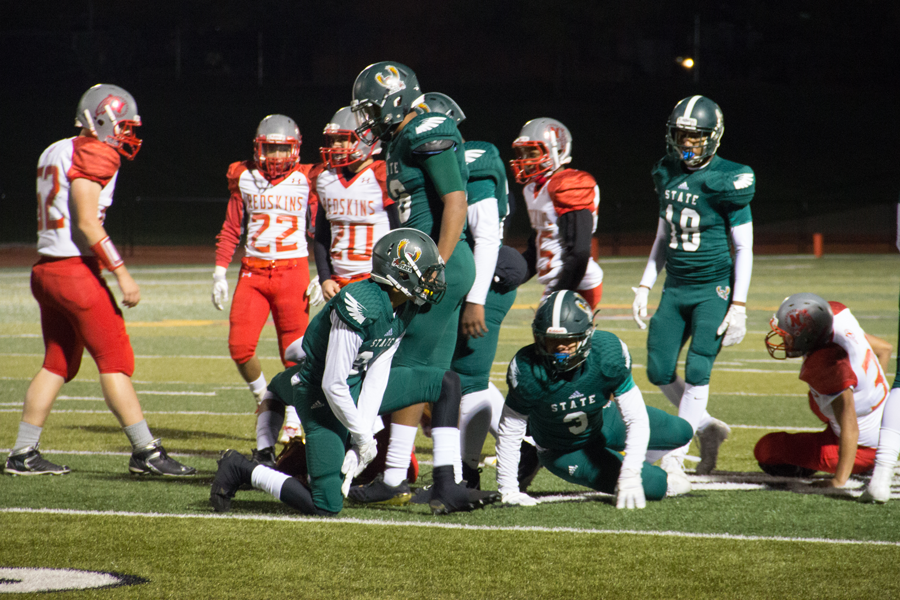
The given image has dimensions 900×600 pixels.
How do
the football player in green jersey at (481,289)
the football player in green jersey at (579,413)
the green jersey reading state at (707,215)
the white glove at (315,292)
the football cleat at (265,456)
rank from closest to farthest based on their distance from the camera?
the football player in green jersey at (579,413), the football player in green jersey at (481,289), the football cleat at (265,456), the green jersey reading state at (707,215), the white glove at (315,292)

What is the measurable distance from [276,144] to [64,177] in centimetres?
142

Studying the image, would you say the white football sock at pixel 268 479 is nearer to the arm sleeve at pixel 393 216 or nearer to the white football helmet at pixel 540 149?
the arm sleeve at pixel 393 216

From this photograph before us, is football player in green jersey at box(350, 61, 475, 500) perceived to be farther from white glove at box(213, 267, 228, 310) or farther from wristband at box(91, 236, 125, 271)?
white glove at box(213, 267, 228, 310)

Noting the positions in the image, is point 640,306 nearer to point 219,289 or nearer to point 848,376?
point 848,376

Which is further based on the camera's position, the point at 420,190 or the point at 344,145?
the point at 344,145

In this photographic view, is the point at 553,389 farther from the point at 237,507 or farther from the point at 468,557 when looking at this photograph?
the point at 237,507

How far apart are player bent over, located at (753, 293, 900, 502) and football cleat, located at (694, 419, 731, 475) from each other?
7.8 inches

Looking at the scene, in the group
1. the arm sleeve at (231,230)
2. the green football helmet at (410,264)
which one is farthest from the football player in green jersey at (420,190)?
the arm sleeve at (231,230)

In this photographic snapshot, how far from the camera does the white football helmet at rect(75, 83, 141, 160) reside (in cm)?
487

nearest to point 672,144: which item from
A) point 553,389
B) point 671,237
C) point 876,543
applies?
point 671,237

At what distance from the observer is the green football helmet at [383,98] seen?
169 inches

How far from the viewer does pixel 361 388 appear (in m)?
4.07

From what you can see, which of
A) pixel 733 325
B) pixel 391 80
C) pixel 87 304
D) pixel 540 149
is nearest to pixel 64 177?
pixel 87 304

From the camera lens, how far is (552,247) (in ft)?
17.2
